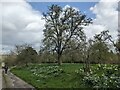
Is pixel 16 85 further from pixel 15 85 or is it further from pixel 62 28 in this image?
pixel 62 28

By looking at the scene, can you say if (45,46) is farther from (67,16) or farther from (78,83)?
(78,83)

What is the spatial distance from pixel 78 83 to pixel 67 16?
1012 inches

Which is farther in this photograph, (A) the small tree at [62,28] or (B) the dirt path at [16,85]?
(A) the small tree at [62,28]

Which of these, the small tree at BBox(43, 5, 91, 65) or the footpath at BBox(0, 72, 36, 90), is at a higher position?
the small tree at BBox(43, 5, 91, 65)

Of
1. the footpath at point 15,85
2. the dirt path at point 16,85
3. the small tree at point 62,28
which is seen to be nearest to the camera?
the footpath at point 15,85

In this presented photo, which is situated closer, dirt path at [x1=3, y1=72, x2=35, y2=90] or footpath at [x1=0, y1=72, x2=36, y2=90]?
footpath at [x1=0, y1=72, x2=36, y2=90]

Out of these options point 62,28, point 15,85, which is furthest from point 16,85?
point 62,28

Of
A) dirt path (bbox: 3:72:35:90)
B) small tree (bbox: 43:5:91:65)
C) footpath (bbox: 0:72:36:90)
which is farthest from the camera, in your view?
small tree (bbox: 43:5:91:65)

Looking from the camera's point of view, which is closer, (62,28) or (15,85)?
(15,85)

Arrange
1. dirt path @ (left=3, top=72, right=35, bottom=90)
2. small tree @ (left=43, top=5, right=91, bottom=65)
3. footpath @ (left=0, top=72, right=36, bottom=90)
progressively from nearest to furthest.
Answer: footpath @ (left=0, top=72, right=36, bottom=90)
dirt path @ (left=3, top=72, right=35, bottom=90)
small tree @ (left=43, top=5, right=91, bottom=65)

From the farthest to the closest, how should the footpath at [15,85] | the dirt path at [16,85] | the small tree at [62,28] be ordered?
the small tree at [62,28], the dirt path at [16,85], the footpath at [15,85]

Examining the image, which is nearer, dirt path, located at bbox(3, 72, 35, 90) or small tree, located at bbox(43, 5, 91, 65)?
dirt path, located at bbox(3, 72, 35, 90)

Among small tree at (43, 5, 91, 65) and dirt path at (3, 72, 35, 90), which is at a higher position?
small tree at (43, 5, 91, 65)

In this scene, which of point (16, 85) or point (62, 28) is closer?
point (16, 85)
